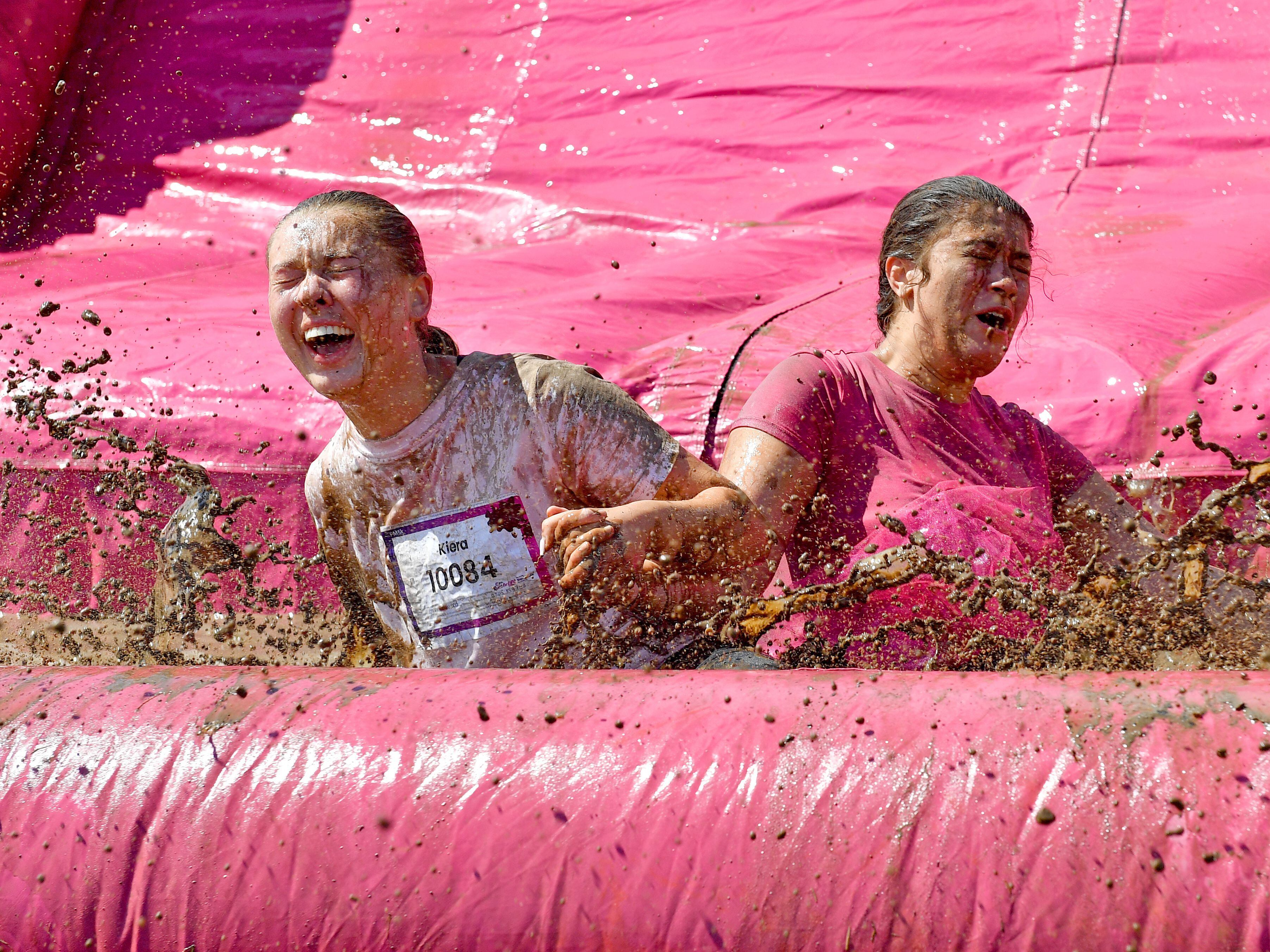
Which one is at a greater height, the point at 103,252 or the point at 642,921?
the point at 103,252

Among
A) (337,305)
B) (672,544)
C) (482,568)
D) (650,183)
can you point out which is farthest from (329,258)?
(650,183)

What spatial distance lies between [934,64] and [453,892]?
264 cm

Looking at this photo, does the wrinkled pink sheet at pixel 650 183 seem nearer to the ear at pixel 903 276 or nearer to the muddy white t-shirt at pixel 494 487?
the ear at pixel 903 276

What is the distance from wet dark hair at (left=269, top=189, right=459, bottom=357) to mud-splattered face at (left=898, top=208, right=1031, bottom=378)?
756 millimetres

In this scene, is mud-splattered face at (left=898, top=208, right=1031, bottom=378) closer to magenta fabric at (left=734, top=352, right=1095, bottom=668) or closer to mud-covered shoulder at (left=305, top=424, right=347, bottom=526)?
magenta fabric at (left=734, top=352, right=1095, bottom=668)

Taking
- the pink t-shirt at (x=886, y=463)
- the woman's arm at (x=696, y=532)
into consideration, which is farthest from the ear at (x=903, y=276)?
the woman's arm at (x=696, y=532)

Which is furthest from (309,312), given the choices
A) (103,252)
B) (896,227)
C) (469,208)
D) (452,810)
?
(103,252)

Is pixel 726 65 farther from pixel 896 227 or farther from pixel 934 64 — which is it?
pixel 896 227

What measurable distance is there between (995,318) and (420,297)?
841 millimetres

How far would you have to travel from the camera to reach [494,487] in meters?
1.64

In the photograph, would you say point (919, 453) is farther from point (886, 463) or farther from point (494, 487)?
point (494, 487)

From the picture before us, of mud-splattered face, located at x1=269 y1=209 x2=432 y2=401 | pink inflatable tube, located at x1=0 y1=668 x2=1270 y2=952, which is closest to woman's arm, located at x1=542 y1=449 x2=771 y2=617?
pink inflatable tube, located at x1=0 y1=668 x2=1270 y2=952

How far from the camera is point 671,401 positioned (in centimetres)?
234

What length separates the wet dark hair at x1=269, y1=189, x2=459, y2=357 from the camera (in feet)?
5.38
